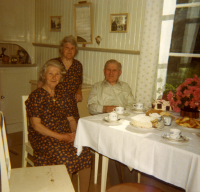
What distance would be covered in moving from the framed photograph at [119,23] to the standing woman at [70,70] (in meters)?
0.55

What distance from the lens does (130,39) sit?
2.93 meters

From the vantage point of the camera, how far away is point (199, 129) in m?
1.68

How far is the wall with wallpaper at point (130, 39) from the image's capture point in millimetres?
2588

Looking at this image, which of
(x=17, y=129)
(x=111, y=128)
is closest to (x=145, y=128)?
(x=111, y=128)

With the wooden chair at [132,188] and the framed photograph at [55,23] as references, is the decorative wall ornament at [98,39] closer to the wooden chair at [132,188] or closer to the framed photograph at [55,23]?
the framed photograph at [55,23]

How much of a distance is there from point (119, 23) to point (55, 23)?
1507mm

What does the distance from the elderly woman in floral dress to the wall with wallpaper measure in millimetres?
1003

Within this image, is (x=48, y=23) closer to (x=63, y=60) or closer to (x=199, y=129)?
(x=63, y=60)

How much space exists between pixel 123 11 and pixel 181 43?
84cm

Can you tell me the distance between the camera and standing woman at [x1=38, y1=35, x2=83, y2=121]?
2977 millimetres

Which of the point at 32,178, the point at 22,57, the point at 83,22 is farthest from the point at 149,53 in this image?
the point at 22,57

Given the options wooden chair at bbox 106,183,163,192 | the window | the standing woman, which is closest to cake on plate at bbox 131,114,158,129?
wooden chair at bbox 106,183,163,192

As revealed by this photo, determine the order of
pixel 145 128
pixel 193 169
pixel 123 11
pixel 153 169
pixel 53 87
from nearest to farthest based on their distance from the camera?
pixel 193 169
pixel 153 169
pixel 145 128
pixel 53 87
pixel 123 11

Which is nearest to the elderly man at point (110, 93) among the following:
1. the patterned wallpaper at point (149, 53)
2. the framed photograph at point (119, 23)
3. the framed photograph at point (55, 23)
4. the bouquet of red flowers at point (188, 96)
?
the patterned wallpaper at point (149, 53)
